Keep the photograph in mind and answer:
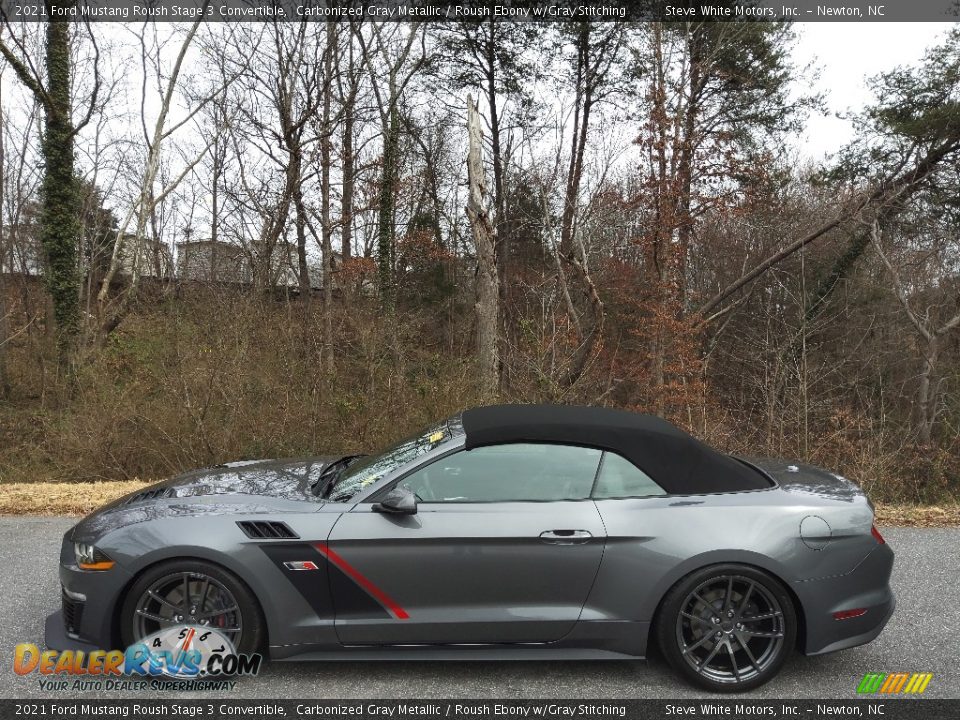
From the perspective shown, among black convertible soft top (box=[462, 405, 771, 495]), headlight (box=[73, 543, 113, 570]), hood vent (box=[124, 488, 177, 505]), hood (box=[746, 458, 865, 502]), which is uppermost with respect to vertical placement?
black convertible soft top (box=[462, 405, 771, 495])

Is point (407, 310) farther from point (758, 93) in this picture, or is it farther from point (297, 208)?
point (758, 93)

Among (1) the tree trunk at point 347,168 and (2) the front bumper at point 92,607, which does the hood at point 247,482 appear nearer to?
(2) the front bumper at point 92,607

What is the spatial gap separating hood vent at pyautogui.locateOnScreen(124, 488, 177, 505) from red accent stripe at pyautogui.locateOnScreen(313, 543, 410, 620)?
3.63 ft

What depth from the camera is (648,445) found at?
377 cm

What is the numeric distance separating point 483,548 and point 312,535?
83 cm

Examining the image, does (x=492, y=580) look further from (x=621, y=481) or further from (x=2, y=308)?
(x=2, y=308)

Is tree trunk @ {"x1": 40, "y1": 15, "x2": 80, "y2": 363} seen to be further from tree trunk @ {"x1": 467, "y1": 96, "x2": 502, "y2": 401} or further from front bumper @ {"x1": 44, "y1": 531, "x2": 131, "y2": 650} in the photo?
front bumper @ {"x1": 44, "y1": 531, "x2": 131, "y2": 650}

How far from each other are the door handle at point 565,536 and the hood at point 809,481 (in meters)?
1.17

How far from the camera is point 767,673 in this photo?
3.46 m

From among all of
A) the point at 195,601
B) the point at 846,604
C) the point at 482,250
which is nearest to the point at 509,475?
the point at 195,601

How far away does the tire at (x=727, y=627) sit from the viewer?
11.3 feet

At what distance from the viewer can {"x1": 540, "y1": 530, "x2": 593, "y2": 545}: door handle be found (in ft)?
11.3

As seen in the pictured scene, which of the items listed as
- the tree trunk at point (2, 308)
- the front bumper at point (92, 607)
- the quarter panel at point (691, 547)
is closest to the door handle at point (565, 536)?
the quarter panel at point (691, 547)

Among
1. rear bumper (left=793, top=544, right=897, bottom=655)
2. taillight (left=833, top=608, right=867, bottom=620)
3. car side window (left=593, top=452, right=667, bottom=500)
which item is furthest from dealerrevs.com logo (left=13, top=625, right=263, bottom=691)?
taillight (left=833, top=608, right=867, bottom=620)
